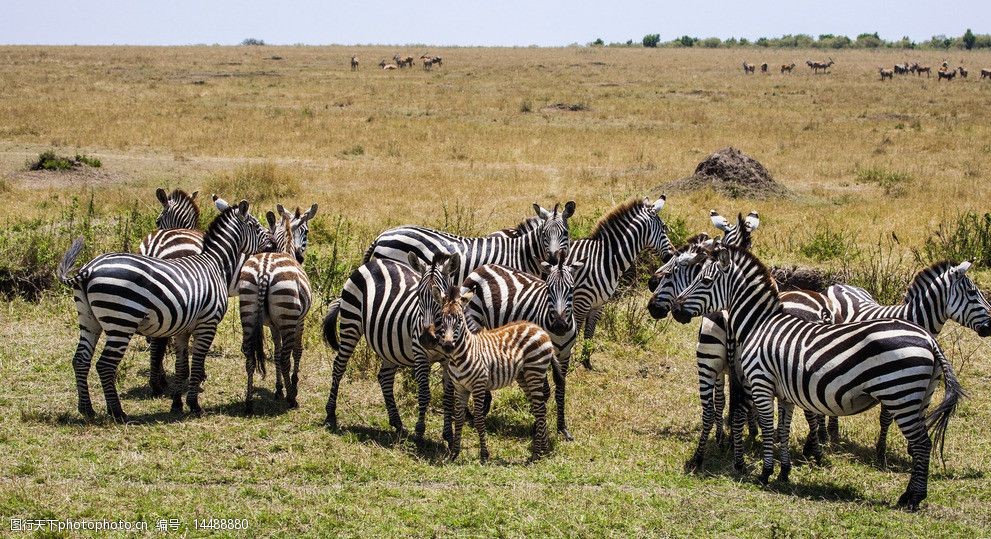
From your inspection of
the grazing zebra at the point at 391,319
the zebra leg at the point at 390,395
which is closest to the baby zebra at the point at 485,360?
the grazing zebra at the point at 391,319

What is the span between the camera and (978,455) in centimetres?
865

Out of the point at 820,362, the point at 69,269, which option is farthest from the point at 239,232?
the point at 820,362

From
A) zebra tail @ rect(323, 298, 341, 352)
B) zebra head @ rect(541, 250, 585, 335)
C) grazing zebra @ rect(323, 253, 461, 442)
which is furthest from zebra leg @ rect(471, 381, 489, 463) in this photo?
zebra tail @ rect(323, 298, 341, 352)

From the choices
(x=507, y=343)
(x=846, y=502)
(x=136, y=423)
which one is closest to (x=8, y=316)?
(x=136, y=423)

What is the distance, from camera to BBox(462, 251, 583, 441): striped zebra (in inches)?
354

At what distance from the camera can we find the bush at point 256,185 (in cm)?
1972

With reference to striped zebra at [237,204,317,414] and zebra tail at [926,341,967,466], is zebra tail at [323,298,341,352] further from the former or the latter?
zebra tail at [926,341,967,466]

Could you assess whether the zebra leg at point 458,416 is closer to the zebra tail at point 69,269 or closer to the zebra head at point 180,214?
the zebra tail at point 69,269

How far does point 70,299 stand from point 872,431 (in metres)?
9.77

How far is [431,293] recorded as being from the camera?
791 centimetres

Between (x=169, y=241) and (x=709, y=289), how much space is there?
5.89m

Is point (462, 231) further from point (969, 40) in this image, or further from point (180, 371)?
point (969, 40)

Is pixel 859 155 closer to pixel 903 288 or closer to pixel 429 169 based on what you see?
pixel 429 169

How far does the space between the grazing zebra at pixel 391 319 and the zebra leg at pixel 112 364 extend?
1.85 m
